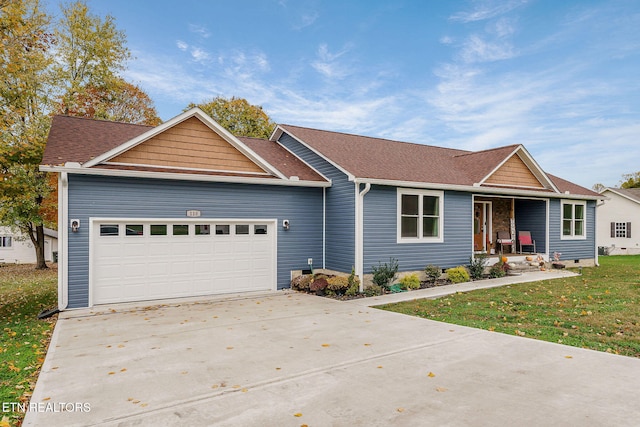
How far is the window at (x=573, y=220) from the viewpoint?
57.2 feet

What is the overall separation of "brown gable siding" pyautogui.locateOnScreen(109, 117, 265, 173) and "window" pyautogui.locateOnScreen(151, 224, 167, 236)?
161 cm

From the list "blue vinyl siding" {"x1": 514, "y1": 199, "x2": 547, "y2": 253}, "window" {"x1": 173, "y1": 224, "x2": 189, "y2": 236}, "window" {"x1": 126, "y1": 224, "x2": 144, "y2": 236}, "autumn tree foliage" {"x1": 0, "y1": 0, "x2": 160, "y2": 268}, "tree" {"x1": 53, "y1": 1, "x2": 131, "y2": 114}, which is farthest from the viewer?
"tree" {"x1": 53, "y1": 1, "x2": 131, "y2": 114}

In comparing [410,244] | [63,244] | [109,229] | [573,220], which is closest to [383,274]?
[410,244]

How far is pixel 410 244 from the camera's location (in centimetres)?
1273

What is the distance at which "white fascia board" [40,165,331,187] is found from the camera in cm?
912

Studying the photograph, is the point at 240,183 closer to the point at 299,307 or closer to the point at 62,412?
the point at 299,307

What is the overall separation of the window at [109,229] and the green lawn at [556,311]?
6835 mm

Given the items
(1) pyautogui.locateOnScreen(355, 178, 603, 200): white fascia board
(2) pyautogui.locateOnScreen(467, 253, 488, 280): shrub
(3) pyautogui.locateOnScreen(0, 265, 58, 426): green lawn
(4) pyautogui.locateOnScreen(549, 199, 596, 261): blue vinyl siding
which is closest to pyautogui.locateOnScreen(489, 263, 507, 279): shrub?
(2) pyautogui.locateOnScreen(467, 253, 488, 280): shrub

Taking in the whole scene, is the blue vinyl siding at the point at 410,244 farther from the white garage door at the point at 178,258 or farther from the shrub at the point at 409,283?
the white garage door at the point at 178,258

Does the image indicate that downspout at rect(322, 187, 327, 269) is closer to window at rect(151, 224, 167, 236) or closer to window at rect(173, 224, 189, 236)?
window at rect(173, 224, 189, 236)

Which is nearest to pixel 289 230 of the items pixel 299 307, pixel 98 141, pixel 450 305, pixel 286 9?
pixel 299 307

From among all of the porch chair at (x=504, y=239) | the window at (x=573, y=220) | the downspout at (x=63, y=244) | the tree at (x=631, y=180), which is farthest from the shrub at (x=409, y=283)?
the tree at (x=631, y=180)

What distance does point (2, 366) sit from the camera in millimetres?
5445

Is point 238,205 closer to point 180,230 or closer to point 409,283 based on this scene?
point 180,230
